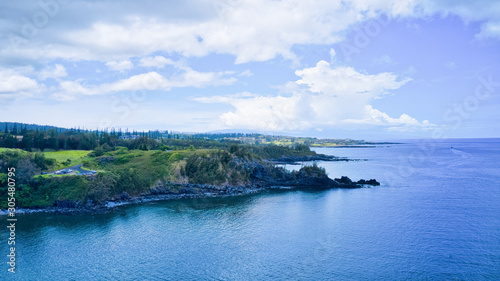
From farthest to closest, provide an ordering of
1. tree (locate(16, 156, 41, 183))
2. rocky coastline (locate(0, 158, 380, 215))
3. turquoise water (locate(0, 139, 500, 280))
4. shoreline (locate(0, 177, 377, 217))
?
tree (locate(16, 156, 41, 183)) < rocky coastline (locate(0, 158, 380, 215)) < shoreline (locate(0, 177, 377, 217)) < turquoise water (locate(0, 139, 500, 280))

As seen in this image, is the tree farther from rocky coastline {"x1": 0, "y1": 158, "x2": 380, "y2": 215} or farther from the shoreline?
rocky coastline {"x1": 0, "y1": 158, "x2": 380, "y2": 215}

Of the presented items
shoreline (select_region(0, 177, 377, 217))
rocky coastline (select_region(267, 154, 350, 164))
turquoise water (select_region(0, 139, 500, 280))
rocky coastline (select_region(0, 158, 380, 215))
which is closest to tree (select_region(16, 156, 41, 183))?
shoreline (select_region(0, 177, 377, 217))

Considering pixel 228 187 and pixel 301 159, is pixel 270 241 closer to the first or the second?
pixel 228 187

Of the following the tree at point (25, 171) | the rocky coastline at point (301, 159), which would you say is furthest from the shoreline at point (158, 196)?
the rocky coastline at point (301, 159)

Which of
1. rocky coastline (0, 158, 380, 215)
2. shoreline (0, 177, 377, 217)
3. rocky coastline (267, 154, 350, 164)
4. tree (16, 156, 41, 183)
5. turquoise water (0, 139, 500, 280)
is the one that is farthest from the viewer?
rocky coastline (267, 154, 350, 164)

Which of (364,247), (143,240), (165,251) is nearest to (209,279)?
(165,251)

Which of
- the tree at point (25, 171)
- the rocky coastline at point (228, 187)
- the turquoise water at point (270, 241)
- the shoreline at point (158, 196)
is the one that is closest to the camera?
the turquoise water at point (270, 241)

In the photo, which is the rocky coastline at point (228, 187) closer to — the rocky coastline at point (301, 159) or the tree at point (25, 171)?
the tree at point (25, 171)

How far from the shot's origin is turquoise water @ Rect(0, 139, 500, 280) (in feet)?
105

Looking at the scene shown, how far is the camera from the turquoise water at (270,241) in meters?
32.1

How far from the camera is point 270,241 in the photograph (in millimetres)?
40969

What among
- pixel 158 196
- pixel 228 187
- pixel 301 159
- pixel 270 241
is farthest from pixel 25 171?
pixel 301 159

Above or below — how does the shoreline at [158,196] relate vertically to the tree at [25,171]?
below

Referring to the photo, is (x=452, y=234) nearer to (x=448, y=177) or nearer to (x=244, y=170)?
(x=244, y=170)
